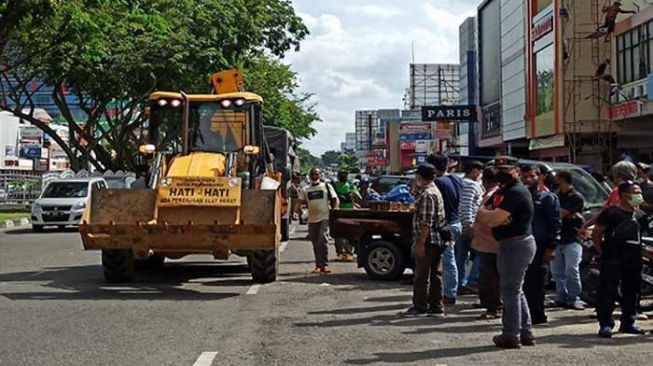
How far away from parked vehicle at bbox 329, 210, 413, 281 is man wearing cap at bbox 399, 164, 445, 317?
3.33 meters

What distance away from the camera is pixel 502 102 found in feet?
163

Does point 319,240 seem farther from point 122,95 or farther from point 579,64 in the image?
point 122,95

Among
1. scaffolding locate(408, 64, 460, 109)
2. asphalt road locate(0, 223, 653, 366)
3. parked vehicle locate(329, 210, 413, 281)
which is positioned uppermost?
scaffolding locate(408, 64, 460, 109)

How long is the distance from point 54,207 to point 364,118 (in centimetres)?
15128

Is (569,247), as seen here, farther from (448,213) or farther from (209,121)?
(209,121)

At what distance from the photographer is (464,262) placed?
12.8 m

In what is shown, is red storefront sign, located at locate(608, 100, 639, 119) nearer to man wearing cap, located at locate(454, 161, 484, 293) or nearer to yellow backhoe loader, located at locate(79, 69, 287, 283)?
man wearing cap, located at locate(454, 161, 484, 293)

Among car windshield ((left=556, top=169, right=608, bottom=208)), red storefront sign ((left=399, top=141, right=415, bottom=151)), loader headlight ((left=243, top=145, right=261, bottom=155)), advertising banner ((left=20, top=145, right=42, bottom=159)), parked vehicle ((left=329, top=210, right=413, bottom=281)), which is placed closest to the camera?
parked vehicle ((left=329, top=210, right=413, bottom=281))

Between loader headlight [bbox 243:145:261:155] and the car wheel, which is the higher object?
loader headlight [bbox 243:145:261:155]

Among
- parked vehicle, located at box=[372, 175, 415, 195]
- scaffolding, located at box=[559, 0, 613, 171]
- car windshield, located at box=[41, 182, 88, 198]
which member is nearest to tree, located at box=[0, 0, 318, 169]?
car windshield, located at box=[41, 182, 88, 198]

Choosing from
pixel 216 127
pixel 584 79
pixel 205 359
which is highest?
pixel 584 79

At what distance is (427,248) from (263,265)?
374 centimetres

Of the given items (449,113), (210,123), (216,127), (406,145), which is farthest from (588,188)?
(406,145)

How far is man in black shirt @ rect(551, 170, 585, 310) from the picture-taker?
11258mm
